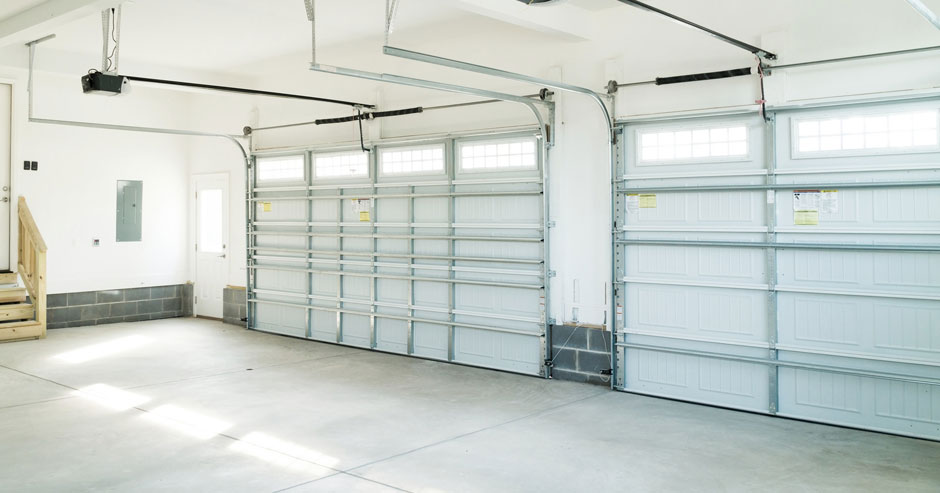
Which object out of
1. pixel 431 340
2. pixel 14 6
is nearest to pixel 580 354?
pixel 431 340

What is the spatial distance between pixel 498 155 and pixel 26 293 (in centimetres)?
Answer: 687

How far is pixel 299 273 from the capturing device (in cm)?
959

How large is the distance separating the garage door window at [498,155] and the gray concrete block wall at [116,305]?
6219 mm

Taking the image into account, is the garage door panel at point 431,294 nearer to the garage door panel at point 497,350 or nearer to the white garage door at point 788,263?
the garage door panel at point 497,350

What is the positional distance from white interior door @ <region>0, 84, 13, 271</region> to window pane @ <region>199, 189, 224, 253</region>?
2678mm

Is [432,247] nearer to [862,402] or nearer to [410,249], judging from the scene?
[410,249]

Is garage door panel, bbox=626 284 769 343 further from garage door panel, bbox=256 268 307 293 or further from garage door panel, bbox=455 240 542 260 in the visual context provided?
garage door panel, bbox=256 268 307 293

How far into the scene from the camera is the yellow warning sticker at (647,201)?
6355mm

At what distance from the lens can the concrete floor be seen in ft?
13.9

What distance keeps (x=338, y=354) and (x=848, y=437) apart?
18.1 feet

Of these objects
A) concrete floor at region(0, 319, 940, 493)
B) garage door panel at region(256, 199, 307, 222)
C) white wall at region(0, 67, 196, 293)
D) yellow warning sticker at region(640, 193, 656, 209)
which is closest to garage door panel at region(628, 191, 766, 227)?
yellow warning sticker at region(640, 193, 656, 209)

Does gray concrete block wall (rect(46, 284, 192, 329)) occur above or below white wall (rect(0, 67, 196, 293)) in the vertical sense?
below

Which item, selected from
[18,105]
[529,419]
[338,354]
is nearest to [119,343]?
[338,354]

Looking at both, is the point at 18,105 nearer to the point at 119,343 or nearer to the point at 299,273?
the point at 119,343
